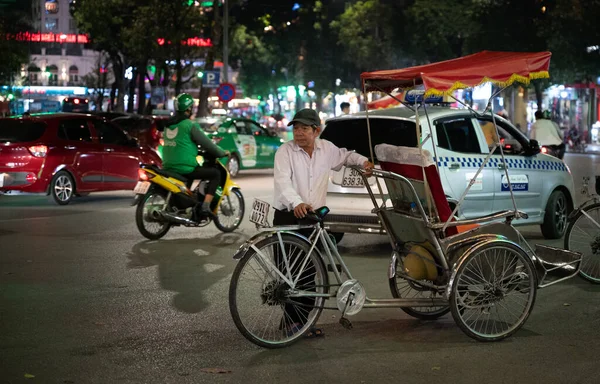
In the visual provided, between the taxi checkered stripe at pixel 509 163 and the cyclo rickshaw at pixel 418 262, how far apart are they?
3015mm

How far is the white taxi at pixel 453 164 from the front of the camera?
1054 centimetres

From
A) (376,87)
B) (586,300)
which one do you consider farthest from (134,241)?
(586,300)

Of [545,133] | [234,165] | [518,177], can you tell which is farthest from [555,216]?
[234,165]

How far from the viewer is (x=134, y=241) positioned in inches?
478

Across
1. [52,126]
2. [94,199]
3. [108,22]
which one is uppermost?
[108,22]

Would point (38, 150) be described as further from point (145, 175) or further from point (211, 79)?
point (211, 79)

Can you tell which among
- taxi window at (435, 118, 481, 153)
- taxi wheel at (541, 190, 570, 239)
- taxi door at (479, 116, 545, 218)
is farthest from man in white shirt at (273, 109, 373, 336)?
taxi wheel at (541, 190, 570, 239)

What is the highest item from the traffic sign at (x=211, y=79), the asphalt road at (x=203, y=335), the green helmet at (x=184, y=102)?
the traffic sign at (x=211, y=79)

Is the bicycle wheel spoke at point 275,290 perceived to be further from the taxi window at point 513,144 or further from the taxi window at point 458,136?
the taxi window at point 513,144

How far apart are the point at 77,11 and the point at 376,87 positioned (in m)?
34.7

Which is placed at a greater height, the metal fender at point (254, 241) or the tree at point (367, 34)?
the tree at point (367, 34)

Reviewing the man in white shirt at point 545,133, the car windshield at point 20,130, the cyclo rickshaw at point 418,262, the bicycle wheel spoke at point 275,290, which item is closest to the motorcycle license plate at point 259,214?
the cyclo rickshaw at point 418,262

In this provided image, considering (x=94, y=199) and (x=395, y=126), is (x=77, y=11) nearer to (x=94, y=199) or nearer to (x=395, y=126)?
(x=94, y=199)

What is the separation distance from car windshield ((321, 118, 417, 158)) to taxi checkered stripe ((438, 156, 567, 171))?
1.50ft
